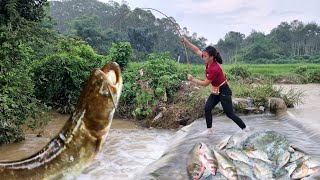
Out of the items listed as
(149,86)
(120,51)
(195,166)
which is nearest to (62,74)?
(120,51)

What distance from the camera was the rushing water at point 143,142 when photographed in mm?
7898

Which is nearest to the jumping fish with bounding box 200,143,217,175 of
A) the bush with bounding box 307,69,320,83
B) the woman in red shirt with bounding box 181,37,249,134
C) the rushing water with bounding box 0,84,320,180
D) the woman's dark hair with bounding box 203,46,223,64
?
the woman in red shirt with bounding box 181,37,249,134

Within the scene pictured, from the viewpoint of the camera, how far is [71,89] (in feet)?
55.3

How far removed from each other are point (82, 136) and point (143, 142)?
9.99 meters

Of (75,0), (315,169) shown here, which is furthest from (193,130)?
(75,0)

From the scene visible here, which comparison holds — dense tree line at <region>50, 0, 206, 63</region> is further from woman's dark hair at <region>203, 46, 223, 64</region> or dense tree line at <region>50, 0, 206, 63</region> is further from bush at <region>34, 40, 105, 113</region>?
woman's dark hair at <region>203, 46, 223, 64</region>

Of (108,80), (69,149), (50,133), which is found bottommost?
(50,133)

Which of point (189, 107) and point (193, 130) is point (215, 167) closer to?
point (193, 130)

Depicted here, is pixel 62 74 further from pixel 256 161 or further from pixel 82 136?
pixel 82 136

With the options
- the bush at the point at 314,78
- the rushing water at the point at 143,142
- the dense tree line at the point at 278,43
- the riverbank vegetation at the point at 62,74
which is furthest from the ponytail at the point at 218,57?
the dense tree line at the point at 278,43

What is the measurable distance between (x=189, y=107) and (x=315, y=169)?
8.06m

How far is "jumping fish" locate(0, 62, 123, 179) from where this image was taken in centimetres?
124

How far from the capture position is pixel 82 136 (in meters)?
1.26

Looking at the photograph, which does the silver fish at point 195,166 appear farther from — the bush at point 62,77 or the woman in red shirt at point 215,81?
the bush at point 62,77
